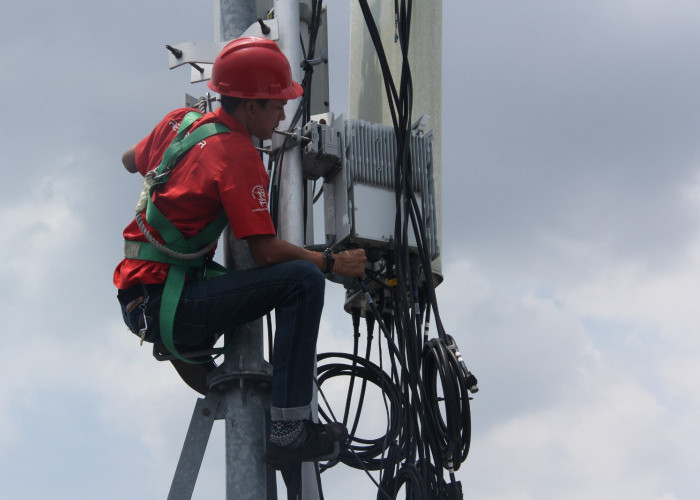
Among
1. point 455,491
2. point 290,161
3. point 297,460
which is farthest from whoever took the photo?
point 290,161

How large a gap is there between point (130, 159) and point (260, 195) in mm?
962

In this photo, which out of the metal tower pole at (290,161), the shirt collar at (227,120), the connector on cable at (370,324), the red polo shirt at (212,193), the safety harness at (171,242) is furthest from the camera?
the connector on cable at (370,324)

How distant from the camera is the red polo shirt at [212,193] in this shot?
14.3 feet

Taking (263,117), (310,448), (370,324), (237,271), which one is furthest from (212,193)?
(370,324)

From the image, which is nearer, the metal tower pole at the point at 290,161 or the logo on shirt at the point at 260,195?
the logo on shirt at the point at 260,195

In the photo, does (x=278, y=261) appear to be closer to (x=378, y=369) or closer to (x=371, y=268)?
(x=371, y=268)

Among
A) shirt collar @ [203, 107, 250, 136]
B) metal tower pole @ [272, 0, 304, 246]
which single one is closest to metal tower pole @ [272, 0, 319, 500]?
metal tower pole @ [272, 0, 304, 246]

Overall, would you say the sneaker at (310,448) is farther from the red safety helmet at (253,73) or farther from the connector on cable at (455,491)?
the red safety helmet at (253,73)

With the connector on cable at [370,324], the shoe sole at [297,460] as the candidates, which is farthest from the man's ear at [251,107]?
the connector on cable at [370,324]

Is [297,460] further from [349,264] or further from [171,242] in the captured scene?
Result: [171,242]

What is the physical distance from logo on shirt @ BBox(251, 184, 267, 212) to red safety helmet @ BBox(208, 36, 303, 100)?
45 centimetres

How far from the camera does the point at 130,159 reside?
5070 millimetres

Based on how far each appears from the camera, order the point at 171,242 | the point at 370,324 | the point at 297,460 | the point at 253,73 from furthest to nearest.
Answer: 1. the point at 370,324
2. the point at 253,73
3. the point at 171,242
4. the point at 297,460

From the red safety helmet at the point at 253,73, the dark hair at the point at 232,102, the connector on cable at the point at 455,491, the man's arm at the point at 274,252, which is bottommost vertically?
the connector on cable at the point at 455,491
